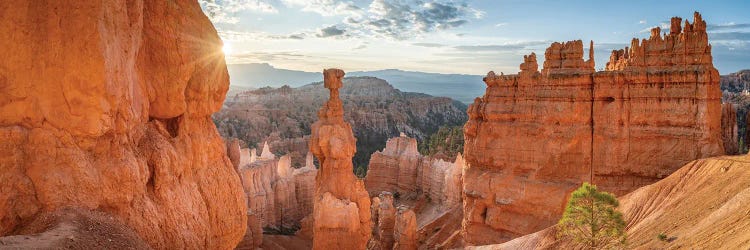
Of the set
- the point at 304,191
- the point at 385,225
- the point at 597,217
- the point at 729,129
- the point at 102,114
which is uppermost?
the point at 102,114

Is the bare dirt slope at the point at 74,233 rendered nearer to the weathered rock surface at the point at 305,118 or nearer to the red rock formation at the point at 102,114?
the red rock formation at the point at 102,114

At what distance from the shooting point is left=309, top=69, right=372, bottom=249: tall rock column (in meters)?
21.3

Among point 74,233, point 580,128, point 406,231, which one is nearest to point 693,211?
point 580,128

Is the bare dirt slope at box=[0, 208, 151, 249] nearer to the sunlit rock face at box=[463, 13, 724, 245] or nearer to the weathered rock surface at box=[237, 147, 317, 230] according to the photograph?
the sunlit rock face at box=[463, 13, 724, 245]

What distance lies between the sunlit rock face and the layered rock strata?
12.9 metres

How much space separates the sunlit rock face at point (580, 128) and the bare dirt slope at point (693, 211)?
2.34 m

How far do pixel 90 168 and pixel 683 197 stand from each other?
13859mm

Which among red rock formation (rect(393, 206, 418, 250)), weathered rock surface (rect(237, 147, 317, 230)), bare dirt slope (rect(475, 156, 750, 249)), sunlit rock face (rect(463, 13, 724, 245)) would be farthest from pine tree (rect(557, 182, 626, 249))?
weathered rock surface (rect(237, 147, 317, 230))

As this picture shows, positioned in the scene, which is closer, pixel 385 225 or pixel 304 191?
pixel 385 225

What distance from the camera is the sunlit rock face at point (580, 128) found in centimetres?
1692

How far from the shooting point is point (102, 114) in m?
6.30

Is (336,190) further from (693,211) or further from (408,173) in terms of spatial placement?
(408,173)

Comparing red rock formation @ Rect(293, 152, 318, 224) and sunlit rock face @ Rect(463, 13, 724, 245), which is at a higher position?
sunlit rock face @ Rect(463, 13, 724, 245)

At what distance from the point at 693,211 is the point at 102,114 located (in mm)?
12821
